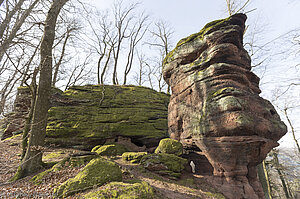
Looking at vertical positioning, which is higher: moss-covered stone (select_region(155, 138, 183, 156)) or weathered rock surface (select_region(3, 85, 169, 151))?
weathered rock surface (select_region(3, 85, 169, 151))

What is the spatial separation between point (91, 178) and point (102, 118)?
26.9ft

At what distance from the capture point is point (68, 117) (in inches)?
474

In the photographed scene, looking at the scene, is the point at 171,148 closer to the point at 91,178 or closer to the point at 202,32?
the point at 91,178

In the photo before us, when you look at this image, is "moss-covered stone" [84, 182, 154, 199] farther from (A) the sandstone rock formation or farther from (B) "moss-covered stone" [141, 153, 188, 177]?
(A) the sandstone rock formation

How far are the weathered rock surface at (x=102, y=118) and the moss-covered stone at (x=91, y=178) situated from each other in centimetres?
648

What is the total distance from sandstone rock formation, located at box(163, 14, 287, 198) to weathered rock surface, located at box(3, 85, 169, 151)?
3063 mm

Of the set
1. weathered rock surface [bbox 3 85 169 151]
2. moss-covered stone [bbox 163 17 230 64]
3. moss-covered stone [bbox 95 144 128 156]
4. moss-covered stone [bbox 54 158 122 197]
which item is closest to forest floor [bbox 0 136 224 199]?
moss-covered stone [bbox 54 158 122 197]

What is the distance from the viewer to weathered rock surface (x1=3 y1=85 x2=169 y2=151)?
1127cm

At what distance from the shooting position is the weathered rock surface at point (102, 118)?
11.3 m

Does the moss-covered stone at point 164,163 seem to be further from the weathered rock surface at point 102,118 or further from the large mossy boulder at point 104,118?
the large mossy boulder at point 104,118

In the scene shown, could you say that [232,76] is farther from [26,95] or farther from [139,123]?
[26,95]

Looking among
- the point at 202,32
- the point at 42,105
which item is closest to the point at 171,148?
the point at 42,105

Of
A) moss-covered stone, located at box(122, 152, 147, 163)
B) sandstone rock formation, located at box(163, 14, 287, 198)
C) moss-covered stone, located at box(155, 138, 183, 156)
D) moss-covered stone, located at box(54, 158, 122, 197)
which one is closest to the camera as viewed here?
moss-covered stone, located at box(54, 158, 122, 197)

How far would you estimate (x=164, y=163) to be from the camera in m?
7.59
